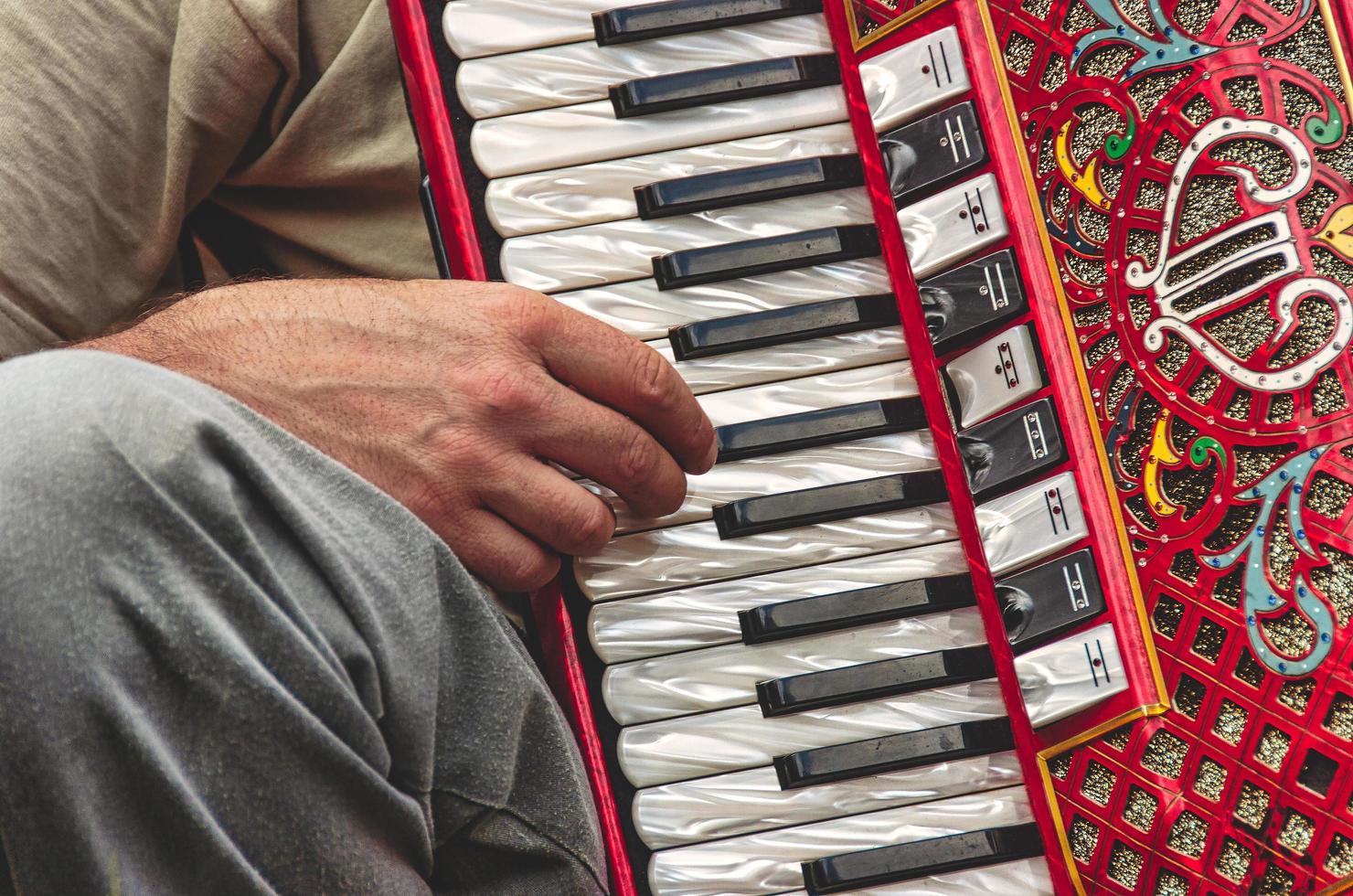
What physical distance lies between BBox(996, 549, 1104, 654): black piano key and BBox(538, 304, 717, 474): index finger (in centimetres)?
23

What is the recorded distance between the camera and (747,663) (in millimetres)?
752

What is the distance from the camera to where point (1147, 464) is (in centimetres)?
71

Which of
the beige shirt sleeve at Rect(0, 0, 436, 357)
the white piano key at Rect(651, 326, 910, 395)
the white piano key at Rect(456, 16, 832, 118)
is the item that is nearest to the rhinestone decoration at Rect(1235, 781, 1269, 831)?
the white piano key at Rect(651, 326, 910, 395)

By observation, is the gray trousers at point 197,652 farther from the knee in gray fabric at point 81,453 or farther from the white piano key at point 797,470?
the white piano key at point 797,470

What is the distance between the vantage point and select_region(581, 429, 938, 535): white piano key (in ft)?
2.53

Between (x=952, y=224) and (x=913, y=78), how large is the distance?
11cm

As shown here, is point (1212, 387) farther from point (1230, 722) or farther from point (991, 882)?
point (991, 882)

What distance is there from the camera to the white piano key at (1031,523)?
2.38 ft

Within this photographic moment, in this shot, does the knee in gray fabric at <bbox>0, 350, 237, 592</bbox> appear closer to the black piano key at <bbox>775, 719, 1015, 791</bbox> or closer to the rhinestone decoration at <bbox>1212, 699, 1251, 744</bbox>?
the black piano key at <bbox>775, 719, 1015, 791</bbox>

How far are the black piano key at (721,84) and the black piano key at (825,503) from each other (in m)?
0.28

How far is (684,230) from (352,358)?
24 cm

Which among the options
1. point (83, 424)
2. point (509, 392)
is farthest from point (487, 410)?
point (83, 424)

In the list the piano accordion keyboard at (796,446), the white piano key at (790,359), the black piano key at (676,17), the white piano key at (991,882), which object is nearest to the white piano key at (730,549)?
the piano accordion keyboard at (796,446)

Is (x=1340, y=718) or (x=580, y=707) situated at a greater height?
(x=580, y=707)
